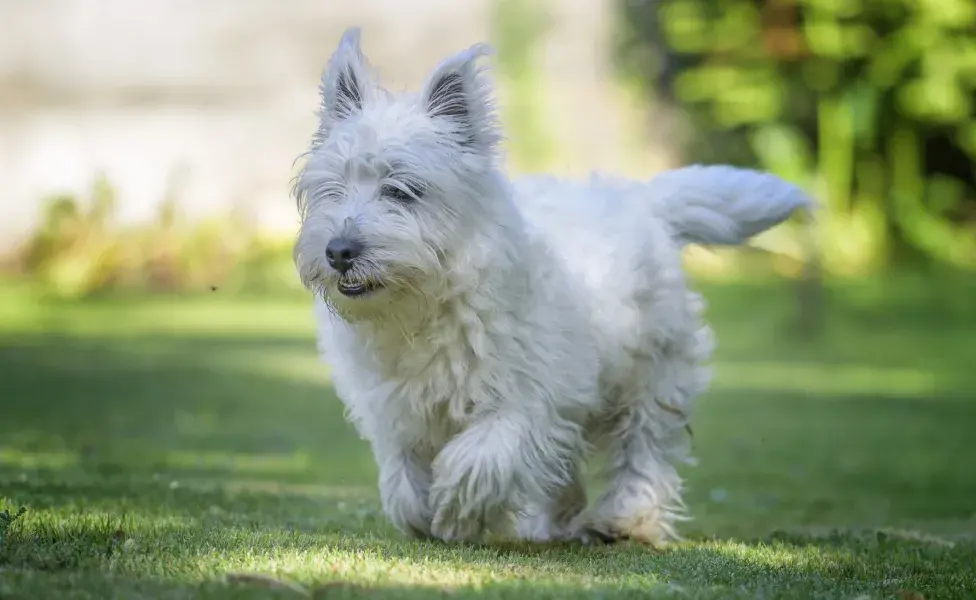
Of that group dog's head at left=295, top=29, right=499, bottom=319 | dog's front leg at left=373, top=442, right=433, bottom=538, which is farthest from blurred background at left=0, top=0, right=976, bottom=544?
dog's head at left=295, top=29, right=499, bottom=319

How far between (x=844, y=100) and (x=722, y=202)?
16629 millimetres

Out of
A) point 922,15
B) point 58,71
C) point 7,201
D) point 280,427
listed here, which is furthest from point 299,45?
point 280,427

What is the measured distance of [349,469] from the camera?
32.3 feet

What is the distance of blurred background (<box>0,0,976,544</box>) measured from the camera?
18.7m

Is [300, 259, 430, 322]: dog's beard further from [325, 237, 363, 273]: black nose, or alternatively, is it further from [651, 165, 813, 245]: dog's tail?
[651, 165, 813, 245]: dog's tail

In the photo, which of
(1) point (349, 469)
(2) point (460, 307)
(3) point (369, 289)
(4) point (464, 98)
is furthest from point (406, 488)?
(1) point (349, 469)

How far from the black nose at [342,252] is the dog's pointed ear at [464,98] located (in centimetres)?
75

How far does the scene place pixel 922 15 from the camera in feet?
73.6

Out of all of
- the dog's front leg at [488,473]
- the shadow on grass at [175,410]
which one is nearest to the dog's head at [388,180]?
the dog's front leg at [488,473]

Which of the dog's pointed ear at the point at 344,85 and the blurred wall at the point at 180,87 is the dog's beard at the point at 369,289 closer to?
the dog's pointed ear at the point at 344,85

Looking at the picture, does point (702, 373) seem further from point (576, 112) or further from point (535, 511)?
point (576, 112)

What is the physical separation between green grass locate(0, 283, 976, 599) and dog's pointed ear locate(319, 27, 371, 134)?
1730 millimetres

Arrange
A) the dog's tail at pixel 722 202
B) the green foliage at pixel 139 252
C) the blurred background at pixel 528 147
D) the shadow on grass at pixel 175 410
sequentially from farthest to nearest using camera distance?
the green foliage at pixel 139 252, the blurred background at pixel 528 147, the shadow on grass at pixel 175 410, the dog's tail at pixel 722 202

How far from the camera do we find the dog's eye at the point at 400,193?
558 centimetres
